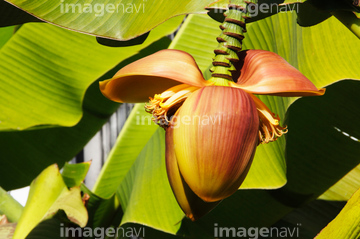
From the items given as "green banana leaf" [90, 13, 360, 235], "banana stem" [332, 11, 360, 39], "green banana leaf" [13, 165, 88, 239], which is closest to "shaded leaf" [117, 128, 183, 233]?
"green banana leaf" [90, 13, 360, 235]

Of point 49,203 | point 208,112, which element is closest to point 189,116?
point 208,112

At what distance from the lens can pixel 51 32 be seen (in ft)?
2.44

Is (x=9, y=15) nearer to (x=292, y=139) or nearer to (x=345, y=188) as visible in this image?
(x=292, y=139)

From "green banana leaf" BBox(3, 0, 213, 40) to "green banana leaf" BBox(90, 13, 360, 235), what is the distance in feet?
0.55

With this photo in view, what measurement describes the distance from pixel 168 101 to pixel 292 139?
40 centimetres

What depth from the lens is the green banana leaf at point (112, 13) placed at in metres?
0.40

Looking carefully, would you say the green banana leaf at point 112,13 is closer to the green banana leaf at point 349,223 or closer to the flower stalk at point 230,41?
the flower stalk at point 230,41

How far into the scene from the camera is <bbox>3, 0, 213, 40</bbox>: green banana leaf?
400 mm

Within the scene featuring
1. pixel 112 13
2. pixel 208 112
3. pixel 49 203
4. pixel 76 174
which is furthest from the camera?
pixel 76 174

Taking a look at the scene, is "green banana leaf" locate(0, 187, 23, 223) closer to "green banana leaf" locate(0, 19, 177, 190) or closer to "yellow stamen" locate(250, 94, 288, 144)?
"green banana leaf" locate(0, 19, 177, 190)

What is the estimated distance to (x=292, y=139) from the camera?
0.68 m

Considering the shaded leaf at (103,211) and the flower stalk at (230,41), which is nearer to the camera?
the flower stalk at (230,41)

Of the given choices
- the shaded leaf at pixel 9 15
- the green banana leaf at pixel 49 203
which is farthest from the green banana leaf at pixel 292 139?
the shaded leaf at pixel 9 15

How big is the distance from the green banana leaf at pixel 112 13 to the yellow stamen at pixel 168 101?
94 millimetres
